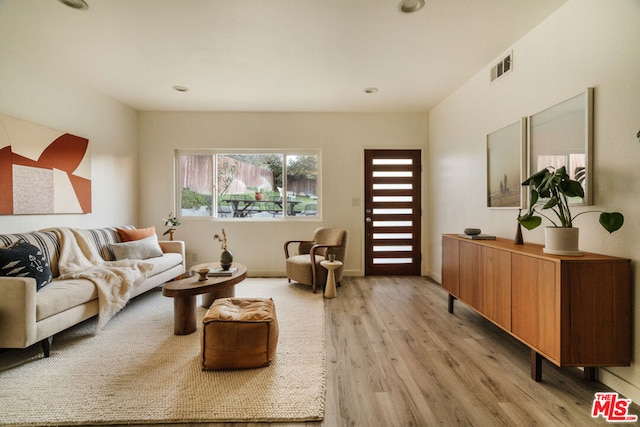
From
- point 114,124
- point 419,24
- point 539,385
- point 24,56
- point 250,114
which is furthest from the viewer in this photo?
point 250,114

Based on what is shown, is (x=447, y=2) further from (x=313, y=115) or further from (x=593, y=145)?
(x=313, y=115)

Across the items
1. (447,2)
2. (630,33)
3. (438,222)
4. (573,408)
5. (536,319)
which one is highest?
(447,2)

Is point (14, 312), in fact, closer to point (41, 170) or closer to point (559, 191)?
point (41, 170)

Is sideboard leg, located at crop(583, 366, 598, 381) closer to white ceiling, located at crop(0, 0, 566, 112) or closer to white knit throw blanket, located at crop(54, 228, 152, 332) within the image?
white ceiling, located at crop(0, 0, 566, 112)

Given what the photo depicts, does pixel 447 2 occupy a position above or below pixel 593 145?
above

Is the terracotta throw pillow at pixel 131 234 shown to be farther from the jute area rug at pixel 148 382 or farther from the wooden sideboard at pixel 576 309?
the wooden sideboard at pixel 576 309

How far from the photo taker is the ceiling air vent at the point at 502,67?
2.71 metres

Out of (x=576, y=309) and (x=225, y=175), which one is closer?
(x=576, y=309)

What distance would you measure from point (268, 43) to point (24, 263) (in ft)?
9.25

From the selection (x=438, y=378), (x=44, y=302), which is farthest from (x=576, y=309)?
(x=44, y=302)

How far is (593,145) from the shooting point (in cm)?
189

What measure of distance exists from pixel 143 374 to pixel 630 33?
386 centimetres

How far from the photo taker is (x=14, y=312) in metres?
1.94

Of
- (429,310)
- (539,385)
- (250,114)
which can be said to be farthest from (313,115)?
(539,385)
